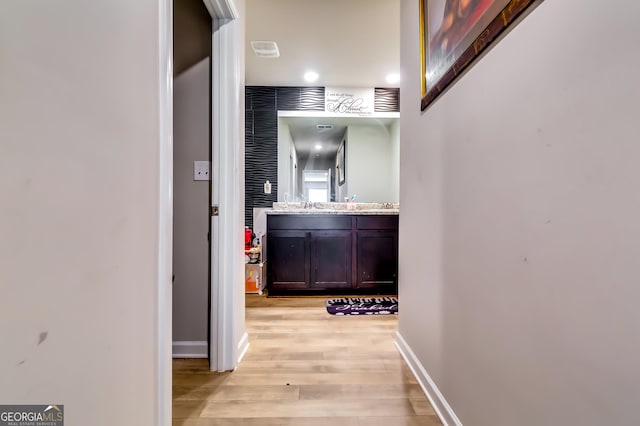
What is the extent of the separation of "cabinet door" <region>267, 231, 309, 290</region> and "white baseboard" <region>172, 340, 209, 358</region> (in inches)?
49.1

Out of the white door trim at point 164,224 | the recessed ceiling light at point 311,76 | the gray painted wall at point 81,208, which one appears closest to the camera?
the gray painted wall at point 81,208

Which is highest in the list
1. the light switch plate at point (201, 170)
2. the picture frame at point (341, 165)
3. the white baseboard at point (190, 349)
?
the picture frame at point (341, 165)

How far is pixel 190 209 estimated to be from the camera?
174 centimetres

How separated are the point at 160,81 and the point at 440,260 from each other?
126 centimetres

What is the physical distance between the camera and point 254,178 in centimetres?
348

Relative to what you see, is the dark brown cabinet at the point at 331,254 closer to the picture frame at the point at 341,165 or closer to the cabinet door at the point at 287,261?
the cabinet door at the point at 287,261

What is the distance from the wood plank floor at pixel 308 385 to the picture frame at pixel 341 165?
2.02 meters

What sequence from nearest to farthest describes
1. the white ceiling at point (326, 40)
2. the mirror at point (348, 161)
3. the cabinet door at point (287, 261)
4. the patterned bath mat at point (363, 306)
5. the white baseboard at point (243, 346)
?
the white baseboard at point (243, 346) → the white ceiling at point (326, 40) → the patterned bath mat at point (363, 306) → the cabinet door at point (287, 261) → the mirror at point (348, 161)

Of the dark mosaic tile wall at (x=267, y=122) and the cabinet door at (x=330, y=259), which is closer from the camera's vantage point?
the cabinet door at (x=330, y=259)

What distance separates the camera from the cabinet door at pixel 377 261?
300 cm

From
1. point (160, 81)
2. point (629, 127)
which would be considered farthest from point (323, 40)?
point (629, 127)

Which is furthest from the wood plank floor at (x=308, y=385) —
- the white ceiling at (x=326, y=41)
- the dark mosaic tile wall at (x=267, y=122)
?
the white ceiling at (x=326, y=41)

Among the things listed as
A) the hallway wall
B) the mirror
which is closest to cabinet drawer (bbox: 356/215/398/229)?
the mirror

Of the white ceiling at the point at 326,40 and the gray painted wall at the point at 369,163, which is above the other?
the white ceiling at the point at 326,40
